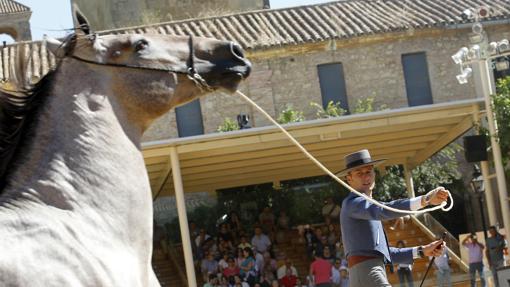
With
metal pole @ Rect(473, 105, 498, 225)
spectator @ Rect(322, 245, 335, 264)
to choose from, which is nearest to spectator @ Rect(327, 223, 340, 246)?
spectator @ Rect(322, 245, 335, 264)

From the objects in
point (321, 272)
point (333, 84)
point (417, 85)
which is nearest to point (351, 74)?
point (333, 84)

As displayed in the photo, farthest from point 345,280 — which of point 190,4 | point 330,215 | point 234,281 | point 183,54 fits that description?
point 190,4

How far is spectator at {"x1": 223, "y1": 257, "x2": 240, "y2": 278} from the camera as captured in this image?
21.7 m

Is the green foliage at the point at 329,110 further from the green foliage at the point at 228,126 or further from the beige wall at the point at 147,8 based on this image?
the beige wall at the point at 147,8

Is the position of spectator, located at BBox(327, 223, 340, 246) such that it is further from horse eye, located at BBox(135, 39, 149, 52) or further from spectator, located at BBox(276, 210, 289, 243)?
horse eye, located at BBox(135, 39, 149, 52)

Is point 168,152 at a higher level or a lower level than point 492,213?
higher

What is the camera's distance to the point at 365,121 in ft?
67.1

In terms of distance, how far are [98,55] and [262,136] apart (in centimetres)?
1606

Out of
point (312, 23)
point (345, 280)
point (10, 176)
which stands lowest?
point (345, 280)

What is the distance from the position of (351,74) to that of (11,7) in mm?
22090

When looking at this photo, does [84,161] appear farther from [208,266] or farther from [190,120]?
[190,120]

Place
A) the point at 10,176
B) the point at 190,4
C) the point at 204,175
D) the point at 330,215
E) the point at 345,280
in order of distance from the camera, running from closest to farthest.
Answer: the point at 10,176 < the point at 345,280 < the point at 204,175 < the point at 330,215 < the point at 190,4

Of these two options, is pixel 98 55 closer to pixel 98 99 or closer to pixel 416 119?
pixel 98 99

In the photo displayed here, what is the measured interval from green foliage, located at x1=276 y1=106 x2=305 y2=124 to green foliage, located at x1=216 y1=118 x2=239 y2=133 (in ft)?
4.81
